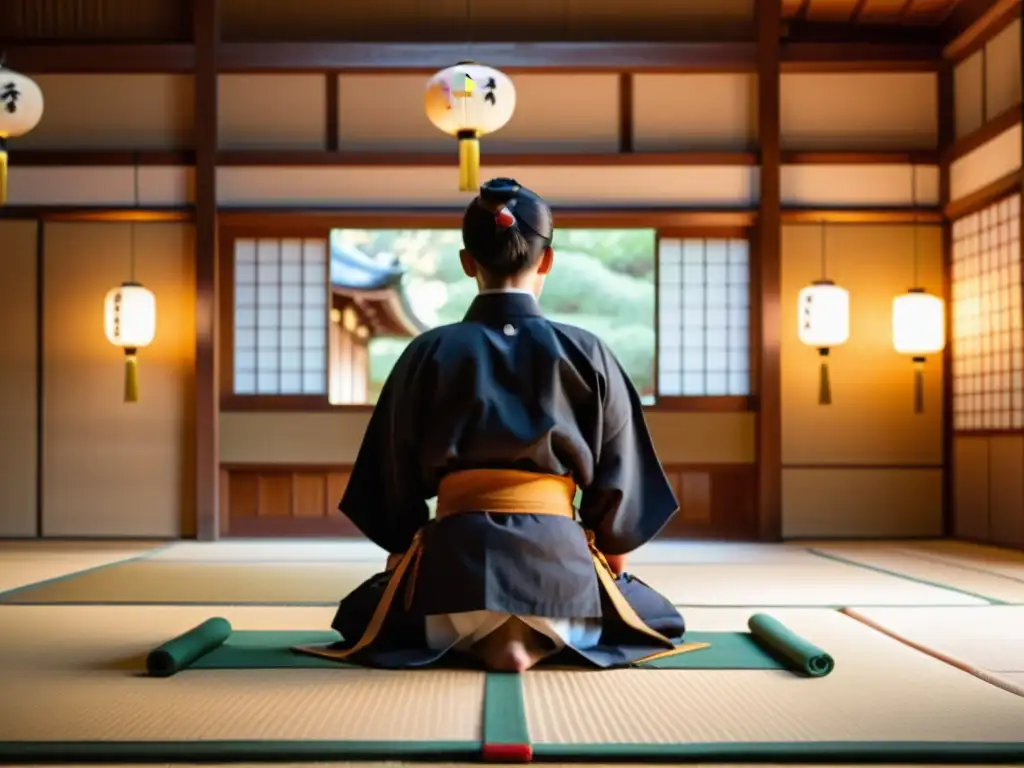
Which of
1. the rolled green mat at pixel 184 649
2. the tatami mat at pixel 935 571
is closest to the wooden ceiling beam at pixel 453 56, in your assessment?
the tatami mat at pixel 935 571

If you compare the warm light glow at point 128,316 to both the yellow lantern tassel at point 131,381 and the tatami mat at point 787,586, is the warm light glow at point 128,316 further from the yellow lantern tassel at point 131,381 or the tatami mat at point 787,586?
the tatami mat at point 787,586

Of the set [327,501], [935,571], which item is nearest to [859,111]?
[935,571]

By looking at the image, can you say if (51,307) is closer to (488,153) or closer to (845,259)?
(488,153)

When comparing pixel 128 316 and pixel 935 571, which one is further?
pixel 128 316

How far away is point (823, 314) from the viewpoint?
21.9 ft

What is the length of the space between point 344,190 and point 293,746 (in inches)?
207

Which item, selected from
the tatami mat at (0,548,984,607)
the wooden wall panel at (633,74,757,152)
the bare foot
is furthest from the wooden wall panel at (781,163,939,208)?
the bare foot

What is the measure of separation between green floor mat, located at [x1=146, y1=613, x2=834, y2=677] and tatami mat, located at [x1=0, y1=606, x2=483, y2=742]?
66 mm

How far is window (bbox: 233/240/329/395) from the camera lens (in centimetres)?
704

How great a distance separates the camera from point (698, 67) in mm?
6867

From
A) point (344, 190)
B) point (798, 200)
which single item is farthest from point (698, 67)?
point (344, 190)

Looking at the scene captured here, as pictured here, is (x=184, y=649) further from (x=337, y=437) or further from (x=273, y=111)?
(x=273, y=111)

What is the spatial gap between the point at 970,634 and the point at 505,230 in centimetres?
186

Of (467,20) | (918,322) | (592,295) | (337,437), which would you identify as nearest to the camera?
(918,322)
